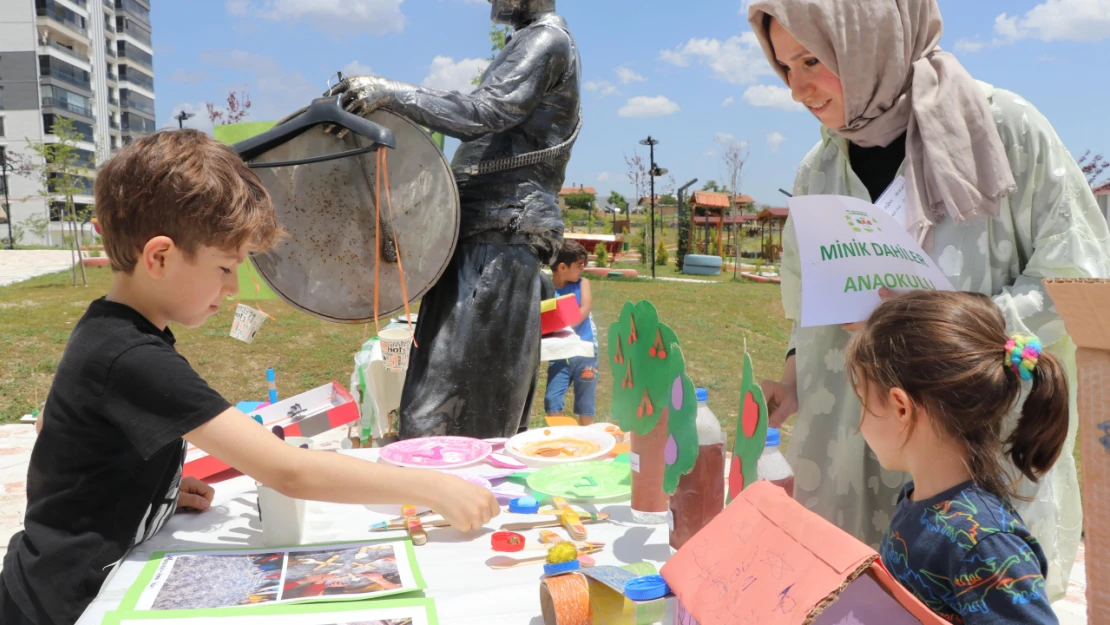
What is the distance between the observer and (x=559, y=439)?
1.92 meters

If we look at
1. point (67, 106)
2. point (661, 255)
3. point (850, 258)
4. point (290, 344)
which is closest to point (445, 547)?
point (850, 258)

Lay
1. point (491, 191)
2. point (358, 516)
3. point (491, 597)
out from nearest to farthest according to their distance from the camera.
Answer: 1. point (491, 597)
2. point (358, 516)
3. point (491, 191)

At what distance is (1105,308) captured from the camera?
77cm

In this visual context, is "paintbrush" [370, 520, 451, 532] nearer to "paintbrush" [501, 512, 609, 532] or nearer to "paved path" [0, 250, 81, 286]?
"paintbrush" [501, 512, 609, 532]

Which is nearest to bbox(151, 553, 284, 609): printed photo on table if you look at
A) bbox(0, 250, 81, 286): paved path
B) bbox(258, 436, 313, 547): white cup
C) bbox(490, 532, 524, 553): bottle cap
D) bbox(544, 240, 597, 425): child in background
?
bbox(258, 436, 313, 547): white cup

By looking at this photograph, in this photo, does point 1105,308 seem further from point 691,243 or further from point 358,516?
point 691,243

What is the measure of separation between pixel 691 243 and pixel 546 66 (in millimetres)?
20513

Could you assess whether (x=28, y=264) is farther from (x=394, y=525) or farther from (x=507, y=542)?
(x=507, y=542)

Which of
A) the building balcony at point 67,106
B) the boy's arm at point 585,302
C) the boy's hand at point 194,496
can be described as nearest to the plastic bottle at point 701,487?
the boy's hand at point 194,496

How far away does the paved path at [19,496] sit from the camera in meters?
2.36

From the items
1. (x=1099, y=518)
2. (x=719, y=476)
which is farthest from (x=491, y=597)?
(x=1099, y=518)

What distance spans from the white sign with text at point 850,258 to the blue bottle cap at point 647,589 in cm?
44

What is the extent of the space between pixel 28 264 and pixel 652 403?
20370 mm

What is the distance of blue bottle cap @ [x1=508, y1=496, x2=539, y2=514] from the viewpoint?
1438mm
